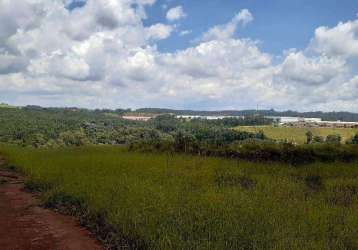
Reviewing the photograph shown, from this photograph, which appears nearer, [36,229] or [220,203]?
[36,229]

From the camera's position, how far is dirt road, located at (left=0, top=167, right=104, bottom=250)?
243 inches

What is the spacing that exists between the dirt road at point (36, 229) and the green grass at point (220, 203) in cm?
58

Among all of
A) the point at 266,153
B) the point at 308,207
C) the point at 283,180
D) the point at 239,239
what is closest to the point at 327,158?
the point at 266,153

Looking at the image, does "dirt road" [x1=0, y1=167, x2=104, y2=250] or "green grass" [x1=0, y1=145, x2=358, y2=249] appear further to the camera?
"dirt road" [x1=0, y1=167, x2=104, y2=250]

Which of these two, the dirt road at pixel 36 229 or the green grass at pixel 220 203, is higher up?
the green grass at pixel 220 203

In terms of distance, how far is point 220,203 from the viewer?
8.03m

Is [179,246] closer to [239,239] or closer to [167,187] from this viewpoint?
[239,239]

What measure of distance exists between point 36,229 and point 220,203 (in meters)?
4.14

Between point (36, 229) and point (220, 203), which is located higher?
point (220, 203)

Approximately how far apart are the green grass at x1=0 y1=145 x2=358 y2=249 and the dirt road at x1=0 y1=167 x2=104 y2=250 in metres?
0.58

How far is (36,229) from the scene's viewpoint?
7.13 meters

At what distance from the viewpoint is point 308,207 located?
308 inches

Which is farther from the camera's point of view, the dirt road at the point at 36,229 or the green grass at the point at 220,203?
the dirt road at the point at 36,229

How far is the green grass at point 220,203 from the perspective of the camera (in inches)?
229
